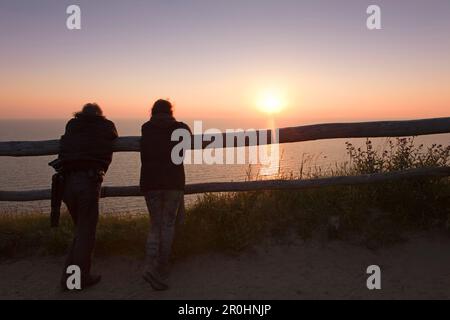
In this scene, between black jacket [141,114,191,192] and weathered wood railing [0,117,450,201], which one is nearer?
black jacket [141,114,191,192]

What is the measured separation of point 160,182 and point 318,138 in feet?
6.59

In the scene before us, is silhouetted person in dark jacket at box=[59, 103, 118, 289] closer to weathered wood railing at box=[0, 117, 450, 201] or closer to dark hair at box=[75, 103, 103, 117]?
dark hair at box=[75, 103, 103, 117]

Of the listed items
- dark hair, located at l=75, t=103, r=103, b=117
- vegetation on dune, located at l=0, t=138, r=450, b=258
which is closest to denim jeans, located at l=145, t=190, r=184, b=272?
vegetation on dune, located at l=0, t=138, r=450, b=258

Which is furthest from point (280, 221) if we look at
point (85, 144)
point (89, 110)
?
point (89, 110)

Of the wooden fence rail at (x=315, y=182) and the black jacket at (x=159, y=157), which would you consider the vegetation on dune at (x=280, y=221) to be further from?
the black jacket at (x=159, y=157)

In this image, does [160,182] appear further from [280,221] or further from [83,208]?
[280,221]

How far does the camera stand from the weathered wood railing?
507 centimetres

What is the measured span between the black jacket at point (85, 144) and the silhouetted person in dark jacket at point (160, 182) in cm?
46

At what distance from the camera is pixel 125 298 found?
14.3 ft

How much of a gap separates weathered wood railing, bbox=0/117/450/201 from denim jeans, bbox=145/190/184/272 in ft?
2.39

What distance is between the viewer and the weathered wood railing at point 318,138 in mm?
5074

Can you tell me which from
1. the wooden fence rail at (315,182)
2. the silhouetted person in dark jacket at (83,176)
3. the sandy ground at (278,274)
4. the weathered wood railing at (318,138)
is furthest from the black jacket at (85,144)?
the sandy ground at (278,274)

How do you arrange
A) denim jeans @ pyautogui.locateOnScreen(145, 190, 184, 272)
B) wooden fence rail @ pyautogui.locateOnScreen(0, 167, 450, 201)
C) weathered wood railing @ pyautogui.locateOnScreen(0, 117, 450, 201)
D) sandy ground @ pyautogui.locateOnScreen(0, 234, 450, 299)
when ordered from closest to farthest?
sandy ground @ pyautogui.locateOnScreen(0, 234, 450, 299) < denim jeans @ pyautogui.locateOnScreen(145, 190, 184, 272) < weathered wood railing @ pyautogui.locateOnScreen(0, 117, 450, 201) < wooden fence rail @ pyautogui.locateOnScreen(0, 167, 450, 201)
